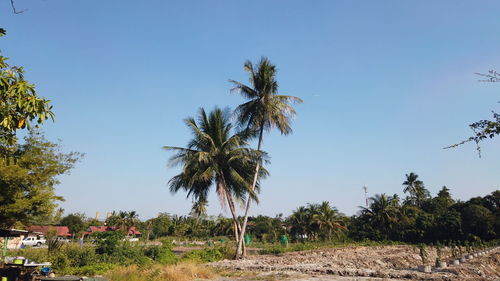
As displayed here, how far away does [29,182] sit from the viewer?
15.9 metres

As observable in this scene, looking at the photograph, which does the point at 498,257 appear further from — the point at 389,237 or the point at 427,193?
the point at 427,193

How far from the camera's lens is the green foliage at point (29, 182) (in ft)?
45.5

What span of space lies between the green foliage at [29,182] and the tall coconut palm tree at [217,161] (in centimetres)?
620

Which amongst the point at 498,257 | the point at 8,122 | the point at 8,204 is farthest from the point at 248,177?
the point at 8,122

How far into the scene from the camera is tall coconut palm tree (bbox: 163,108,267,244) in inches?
764

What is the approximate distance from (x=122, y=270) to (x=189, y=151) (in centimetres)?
921

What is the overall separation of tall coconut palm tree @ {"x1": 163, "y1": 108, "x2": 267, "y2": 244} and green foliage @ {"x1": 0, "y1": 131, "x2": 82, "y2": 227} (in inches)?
244

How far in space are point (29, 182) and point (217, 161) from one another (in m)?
9.90

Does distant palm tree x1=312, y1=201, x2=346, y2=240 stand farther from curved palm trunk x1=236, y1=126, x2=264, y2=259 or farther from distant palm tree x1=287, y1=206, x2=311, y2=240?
curved palm trunk x1=236, y1=126, x2=264, y2=259

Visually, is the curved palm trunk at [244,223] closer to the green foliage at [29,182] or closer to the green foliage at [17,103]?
the green foliage at [29,182]

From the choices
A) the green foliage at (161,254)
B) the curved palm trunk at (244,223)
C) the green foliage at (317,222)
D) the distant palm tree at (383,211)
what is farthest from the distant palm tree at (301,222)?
the green foliage at (161,254)

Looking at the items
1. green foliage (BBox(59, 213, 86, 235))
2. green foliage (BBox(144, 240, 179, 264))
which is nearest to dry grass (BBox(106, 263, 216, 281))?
green foliage (BBox(144, 240, 179, 264))

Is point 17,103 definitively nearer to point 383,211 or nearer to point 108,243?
point 108,243

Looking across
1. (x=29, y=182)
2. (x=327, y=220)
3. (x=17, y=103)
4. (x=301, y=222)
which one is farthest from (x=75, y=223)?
(x=17, y=103)
